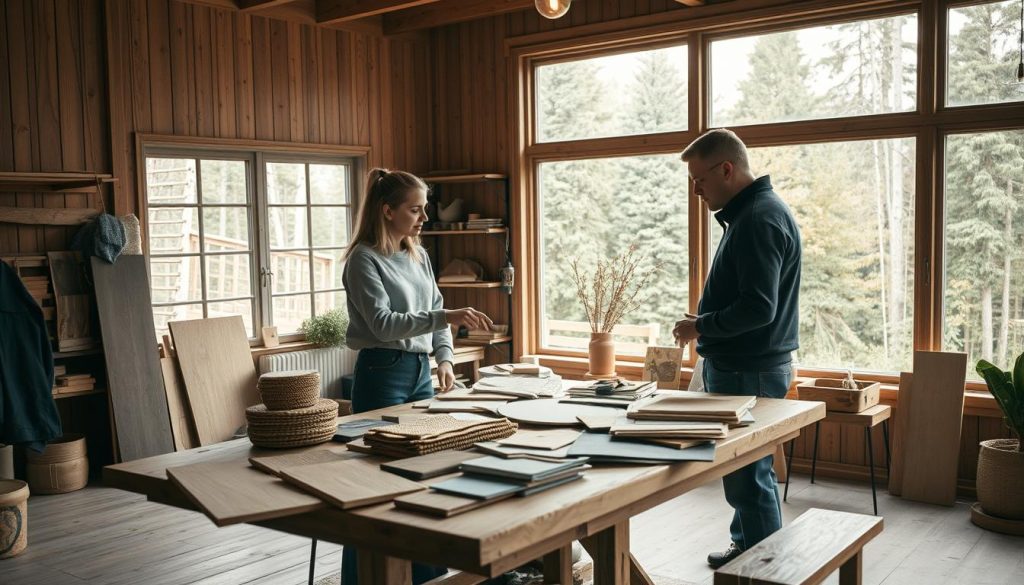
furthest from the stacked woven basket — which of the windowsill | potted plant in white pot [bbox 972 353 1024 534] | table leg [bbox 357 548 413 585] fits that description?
the windowsill

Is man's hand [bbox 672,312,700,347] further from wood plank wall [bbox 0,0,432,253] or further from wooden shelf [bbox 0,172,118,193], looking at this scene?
wood plank wall [bbox 0,0,432,253]

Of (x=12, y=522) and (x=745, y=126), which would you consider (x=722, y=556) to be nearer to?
(x=745, y=126)

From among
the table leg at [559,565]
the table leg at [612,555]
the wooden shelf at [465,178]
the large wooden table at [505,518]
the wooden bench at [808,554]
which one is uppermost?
the wooden shelf at [465,178]

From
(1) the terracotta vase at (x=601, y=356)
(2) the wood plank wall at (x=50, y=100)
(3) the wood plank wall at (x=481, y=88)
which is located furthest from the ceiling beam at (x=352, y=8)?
(1) the terracotta vase at (x=601, y=356)

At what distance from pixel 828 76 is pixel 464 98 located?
9.46 ft

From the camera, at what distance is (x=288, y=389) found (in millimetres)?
2504

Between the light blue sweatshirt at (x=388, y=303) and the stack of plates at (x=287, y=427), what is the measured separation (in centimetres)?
70

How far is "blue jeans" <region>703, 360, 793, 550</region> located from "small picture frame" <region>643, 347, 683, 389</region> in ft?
8.09

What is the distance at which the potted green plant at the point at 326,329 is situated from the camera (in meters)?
6.52

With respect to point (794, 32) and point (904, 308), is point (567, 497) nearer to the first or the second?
point (904, 308)

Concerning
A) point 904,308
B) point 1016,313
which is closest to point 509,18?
point 904,308

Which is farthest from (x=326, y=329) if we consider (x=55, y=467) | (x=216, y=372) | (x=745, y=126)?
(x=745, y=126)

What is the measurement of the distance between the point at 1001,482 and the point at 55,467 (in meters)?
5.13

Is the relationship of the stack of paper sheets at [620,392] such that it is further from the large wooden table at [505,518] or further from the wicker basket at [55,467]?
the wicker basket at [55,467]
